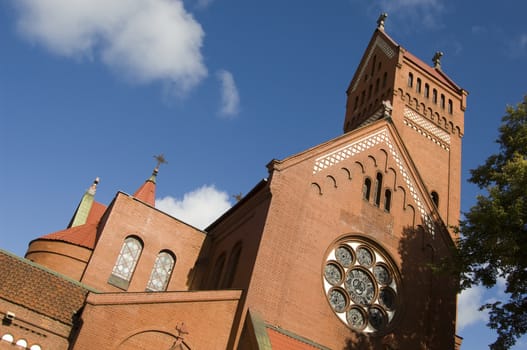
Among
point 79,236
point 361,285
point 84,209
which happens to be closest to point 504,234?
point 361,285

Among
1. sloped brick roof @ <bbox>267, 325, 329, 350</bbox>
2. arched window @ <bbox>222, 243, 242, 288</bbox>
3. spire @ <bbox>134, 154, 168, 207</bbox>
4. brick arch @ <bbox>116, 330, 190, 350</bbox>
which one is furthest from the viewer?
spire @ <bbox>134, 154, 168, 207</bbox>

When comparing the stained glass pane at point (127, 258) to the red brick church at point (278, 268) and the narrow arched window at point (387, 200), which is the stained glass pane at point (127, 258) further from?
the narrow arched window at point (387, 200)

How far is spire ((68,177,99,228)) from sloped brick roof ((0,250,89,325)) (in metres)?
18.3

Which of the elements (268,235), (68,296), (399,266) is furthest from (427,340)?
(68,296)

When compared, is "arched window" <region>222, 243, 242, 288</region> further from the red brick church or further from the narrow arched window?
the narrow arched window

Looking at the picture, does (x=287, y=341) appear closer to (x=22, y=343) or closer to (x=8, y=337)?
(x=22, y=343)

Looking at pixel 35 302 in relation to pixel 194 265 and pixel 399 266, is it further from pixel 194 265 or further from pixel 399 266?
pixel 399 266

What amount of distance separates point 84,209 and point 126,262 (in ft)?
46.6

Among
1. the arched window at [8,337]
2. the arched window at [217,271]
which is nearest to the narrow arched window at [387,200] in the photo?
the arched window at [217,271]

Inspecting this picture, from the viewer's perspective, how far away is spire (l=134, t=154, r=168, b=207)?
30753 mm

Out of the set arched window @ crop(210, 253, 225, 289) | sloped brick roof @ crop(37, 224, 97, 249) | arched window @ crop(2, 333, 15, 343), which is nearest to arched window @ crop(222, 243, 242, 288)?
arched window @ crop(210, 253, 225, 289)

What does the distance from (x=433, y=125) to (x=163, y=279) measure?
1716cm

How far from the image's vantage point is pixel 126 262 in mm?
21656

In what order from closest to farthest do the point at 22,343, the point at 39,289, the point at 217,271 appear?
the point at 22,343 < the point at 39,289 < the point at 217,271
